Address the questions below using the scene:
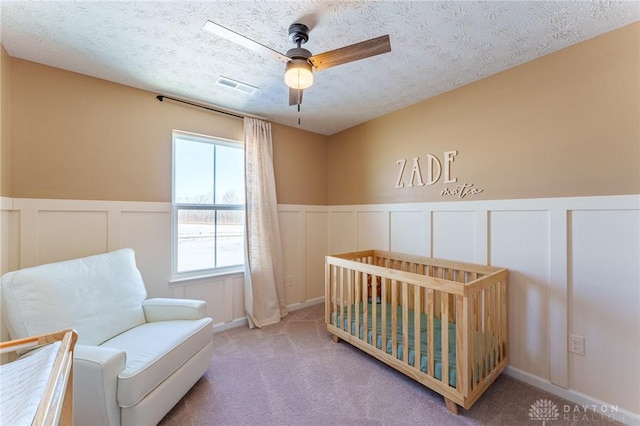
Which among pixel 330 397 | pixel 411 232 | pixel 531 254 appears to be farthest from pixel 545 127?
pixel 330 397

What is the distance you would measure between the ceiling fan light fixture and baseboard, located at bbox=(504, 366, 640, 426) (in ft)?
8.57

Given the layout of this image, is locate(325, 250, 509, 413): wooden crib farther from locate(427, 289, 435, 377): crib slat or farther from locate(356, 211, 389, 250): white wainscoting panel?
locate(356, 211, 389, 250): white wainscoting panel

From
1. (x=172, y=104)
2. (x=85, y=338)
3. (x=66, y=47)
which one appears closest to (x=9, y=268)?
(x=85, y=338)

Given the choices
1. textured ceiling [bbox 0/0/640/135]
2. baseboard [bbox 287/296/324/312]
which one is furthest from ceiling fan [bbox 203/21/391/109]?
baseboard [bbox 287/296/324/312]

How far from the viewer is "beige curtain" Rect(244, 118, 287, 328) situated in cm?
295

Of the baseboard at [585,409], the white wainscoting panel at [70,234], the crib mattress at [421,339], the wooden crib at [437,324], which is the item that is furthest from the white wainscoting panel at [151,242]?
the baseboard at [585,409]

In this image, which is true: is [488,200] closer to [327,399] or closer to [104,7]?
[327,399]

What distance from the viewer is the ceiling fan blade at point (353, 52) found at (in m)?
1.35

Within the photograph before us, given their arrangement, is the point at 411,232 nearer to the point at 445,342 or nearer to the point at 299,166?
the point at 445,342

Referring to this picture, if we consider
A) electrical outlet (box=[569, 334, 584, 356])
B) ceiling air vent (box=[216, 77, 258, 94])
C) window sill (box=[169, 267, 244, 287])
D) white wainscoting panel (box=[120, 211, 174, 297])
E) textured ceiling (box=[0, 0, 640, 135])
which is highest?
ceiling air vent (box=[216, 77, 258, 94])

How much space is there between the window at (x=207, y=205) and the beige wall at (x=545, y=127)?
1.92 metres

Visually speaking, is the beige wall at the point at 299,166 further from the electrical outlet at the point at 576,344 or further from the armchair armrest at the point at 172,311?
the electrical outlet at the point at 576,344

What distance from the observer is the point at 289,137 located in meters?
3.42
